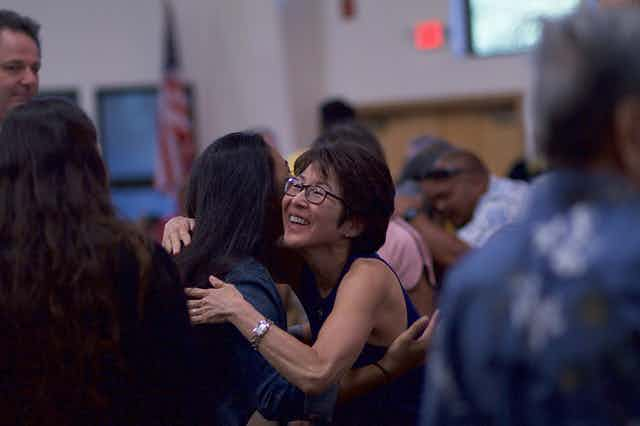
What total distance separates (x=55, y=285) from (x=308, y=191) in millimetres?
764

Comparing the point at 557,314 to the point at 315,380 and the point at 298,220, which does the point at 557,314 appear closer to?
Result: the point at 315,380

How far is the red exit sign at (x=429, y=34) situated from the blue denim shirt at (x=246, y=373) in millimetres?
7062

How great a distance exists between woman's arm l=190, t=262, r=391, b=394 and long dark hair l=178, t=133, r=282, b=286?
0.10 meters

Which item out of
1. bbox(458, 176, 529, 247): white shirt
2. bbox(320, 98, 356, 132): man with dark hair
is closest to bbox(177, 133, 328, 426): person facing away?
bbox(458, 176, 529, 247): white shirt

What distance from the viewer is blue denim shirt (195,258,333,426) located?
2.44m

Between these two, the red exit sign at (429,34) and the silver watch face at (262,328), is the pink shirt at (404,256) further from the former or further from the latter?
the red exit sign at (429,34)

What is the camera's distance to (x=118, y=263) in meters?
2.03

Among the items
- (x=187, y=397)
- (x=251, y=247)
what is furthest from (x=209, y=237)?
(x=187, y=397)

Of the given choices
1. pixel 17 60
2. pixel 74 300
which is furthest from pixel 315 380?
pixel 17 60

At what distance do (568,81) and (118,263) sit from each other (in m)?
0.97

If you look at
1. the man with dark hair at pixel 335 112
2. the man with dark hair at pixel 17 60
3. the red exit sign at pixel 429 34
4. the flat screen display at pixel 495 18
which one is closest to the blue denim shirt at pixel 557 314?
the man with dark hair at pixel 17 60

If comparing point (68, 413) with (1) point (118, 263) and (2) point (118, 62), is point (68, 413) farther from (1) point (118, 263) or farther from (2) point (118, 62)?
(2) point (118, 62)

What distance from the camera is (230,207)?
2.53 meters

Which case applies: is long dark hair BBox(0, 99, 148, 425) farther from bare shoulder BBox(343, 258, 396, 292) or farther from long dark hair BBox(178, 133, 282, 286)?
bare shoulder BBox(343, 258, 396, 292)
